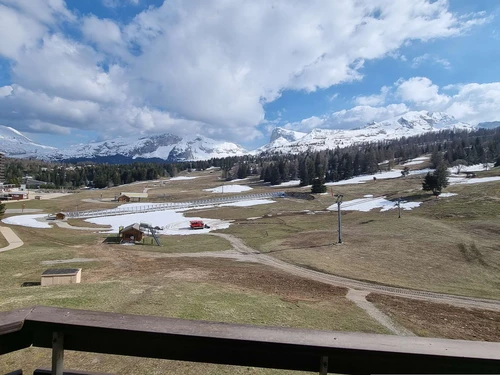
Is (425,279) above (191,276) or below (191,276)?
below

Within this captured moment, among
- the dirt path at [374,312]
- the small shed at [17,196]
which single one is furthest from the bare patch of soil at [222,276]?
the small shed at [17,196]

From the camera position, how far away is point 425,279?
2991 cm

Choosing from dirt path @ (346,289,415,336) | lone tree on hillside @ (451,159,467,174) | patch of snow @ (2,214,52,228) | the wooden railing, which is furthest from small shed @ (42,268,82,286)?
lone tree on hillside @ (451,159,467,174)

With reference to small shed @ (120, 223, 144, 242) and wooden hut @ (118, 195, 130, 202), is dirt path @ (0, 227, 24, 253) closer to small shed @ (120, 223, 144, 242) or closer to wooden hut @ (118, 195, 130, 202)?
small shed @ (120, 223, 144, 242)

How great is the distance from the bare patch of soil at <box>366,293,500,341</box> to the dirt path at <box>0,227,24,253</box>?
4287 centimetres

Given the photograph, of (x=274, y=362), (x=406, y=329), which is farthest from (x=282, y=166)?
(x=274, y=362)

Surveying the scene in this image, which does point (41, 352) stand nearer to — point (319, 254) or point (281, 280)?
point (281, 280)

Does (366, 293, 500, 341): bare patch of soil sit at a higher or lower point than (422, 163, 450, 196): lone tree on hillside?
lower

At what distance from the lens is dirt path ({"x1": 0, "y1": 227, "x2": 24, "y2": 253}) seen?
40.0 metres

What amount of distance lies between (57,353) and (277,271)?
28.7m

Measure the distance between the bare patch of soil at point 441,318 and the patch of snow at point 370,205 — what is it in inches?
2320

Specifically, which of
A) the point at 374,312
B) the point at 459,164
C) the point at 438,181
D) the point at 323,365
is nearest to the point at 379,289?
the point at 374,312

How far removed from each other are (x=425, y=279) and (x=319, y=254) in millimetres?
12946

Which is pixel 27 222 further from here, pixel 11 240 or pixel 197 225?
pixel 197 225
